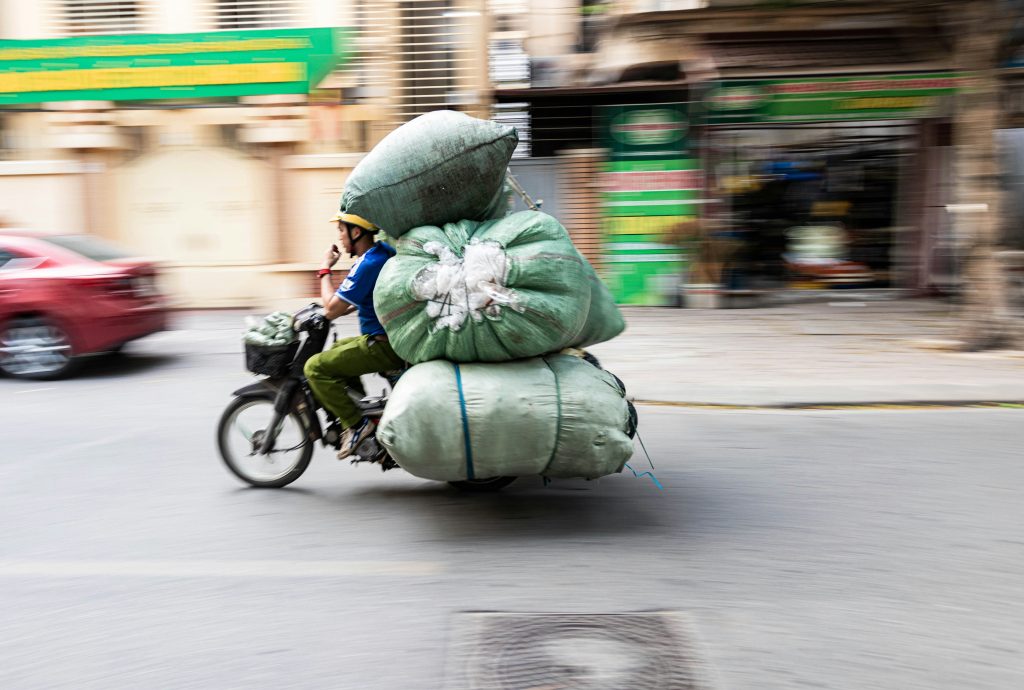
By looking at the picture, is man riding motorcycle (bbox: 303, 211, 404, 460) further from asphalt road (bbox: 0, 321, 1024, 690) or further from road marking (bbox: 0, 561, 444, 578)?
road marking (bbox: 0, 561, 444, 578)

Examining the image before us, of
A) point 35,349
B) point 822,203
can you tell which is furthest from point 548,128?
point 35,349

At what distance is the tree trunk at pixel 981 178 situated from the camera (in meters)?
8.54

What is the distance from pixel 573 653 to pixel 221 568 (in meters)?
1.68

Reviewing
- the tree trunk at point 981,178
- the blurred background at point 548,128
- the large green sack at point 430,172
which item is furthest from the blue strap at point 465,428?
the blurred background at point 548,128

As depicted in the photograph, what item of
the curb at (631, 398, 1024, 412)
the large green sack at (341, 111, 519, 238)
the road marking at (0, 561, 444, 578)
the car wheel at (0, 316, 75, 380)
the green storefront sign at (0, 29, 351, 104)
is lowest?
the road marking at (0, 561, 444, 578)

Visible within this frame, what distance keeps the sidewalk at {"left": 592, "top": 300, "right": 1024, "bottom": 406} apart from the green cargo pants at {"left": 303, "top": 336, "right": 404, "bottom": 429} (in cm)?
316

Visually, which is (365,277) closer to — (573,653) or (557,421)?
(557,421)

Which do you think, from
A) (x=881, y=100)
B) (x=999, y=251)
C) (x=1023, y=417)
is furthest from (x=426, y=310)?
(x=881, y=100)

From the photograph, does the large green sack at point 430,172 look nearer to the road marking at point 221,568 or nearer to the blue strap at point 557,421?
the blue strap at point 557,421

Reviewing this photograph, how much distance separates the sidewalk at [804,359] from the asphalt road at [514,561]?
3.54 ft

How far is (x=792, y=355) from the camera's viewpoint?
9.05 m

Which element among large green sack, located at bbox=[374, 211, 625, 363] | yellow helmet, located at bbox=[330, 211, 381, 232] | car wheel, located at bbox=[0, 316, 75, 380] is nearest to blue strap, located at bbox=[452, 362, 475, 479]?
large green sack, located at bbox=[374, 211, 625, 363]

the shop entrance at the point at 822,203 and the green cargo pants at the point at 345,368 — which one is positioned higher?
the shop entrance at the point at 822,203

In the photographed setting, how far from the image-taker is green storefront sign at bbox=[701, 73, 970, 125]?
40.5 feet
